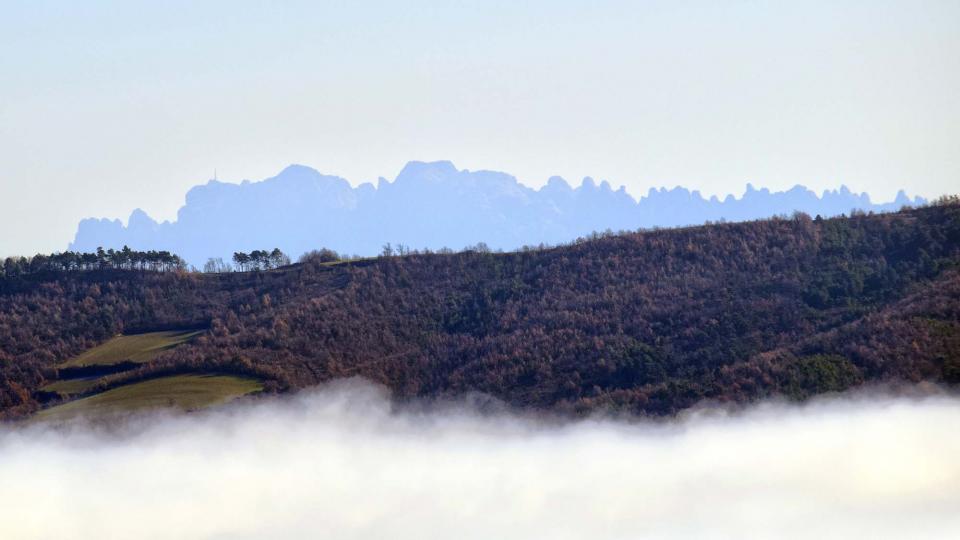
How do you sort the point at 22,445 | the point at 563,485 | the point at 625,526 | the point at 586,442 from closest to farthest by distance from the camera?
the point at 625,526 → the point at 563,485 → the point at 586,442 → the point at 22,445

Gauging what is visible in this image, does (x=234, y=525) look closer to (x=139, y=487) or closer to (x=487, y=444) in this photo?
(x=139, y=487)

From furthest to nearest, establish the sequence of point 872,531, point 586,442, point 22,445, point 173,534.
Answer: point 22,445
point 586,442
point 173,534
point 872,531

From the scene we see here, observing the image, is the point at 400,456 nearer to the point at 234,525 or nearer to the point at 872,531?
the point at 234,525

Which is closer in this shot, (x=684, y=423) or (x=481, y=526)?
(x=481, y=526)

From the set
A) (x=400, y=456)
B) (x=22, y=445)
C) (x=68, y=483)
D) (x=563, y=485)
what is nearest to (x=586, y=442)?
(x=563, y=485)

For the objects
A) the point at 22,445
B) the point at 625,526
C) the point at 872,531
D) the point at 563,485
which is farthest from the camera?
the point at 22,445

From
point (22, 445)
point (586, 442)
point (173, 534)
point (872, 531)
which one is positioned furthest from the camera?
point (22, 445)

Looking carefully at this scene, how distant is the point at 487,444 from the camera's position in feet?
620

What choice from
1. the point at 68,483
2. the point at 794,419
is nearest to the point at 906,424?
the point at 794,419

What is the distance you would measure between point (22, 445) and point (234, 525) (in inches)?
2173

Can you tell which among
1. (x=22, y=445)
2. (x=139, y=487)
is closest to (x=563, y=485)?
(x=139, y=487)

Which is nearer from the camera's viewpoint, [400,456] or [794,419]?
[794,419]

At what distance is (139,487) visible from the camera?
178 metres

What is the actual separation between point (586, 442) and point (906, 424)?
46.2 m
